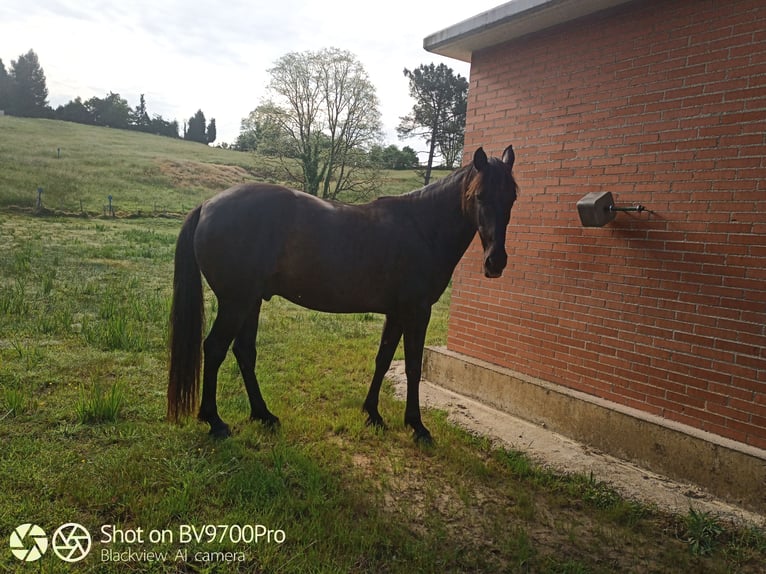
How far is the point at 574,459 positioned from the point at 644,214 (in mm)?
2094

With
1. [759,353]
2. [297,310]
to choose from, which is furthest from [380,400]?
[297,310]

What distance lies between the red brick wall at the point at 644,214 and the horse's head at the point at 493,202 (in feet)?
3.95

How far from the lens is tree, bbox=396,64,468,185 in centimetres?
3072

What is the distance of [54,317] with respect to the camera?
18.8ft

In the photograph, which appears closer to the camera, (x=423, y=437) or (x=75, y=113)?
(x=423, y=437)

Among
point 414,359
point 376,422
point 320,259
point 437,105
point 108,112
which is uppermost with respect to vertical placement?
point 108,112

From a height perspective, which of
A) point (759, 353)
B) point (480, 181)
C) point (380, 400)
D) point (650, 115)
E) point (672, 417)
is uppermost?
point (650, 115)

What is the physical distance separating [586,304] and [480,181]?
1.67 m

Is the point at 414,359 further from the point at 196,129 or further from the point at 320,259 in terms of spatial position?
the point at 196,129

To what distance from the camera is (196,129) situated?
262ft

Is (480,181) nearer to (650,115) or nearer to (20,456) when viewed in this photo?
(650,115)

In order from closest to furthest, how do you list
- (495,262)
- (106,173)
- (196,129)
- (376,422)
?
(495,262) < (376,422) < (106,173) < (196,129)

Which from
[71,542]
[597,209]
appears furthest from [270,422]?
[597,209]

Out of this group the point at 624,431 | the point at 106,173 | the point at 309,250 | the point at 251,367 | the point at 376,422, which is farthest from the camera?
the point at 106,173
